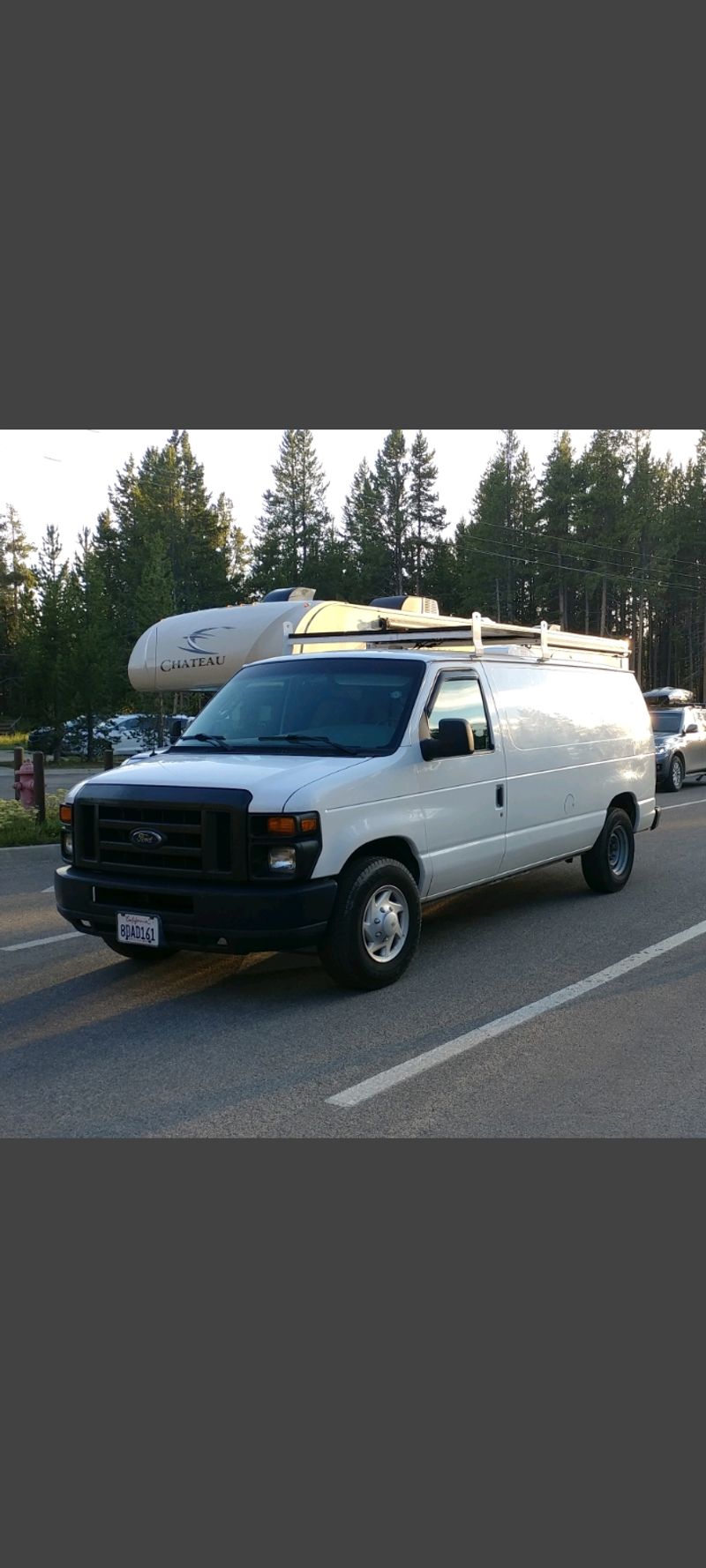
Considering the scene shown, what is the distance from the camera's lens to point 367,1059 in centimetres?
532

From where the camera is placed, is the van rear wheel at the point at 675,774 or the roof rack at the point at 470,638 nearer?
the roof rack at the point at 470,638

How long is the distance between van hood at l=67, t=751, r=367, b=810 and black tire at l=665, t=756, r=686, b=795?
15.9m

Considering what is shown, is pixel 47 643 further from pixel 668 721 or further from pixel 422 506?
pixel 422 506

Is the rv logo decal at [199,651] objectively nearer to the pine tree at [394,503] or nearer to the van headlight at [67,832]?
the van headlight at [67,832]

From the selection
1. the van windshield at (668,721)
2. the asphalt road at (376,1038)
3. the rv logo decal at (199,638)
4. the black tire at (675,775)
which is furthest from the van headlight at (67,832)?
the van windshield at (668,721)

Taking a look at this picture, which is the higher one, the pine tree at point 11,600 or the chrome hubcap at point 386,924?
the pine tree at point 11,600

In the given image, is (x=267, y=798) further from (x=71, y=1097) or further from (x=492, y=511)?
(x=492, y=511)

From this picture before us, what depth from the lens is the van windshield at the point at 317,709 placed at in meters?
7.14

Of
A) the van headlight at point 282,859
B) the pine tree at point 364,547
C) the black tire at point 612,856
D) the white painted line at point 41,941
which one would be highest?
the pine tree at point 364,547

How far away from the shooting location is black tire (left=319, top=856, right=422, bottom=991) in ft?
20.6

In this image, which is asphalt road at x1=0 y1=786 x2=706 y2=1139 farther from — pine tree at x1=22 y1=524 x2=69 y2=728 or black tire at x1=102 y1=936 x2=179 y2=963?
pine tree at x1=22 y1=524 x2=69 y2=728

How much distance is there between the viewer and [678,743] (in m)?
21.9

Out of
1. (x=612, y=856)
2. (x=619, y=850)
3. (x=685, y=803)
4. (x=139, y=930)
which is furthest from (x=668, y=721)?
(x=139, y=930)

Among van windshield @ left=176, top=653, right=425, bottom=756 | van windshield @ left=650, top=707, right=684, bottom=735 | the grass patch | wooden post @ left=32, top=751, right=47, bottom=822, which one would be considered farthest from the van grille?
van windshield @ left=650, top=707, right=684, bottom=735
